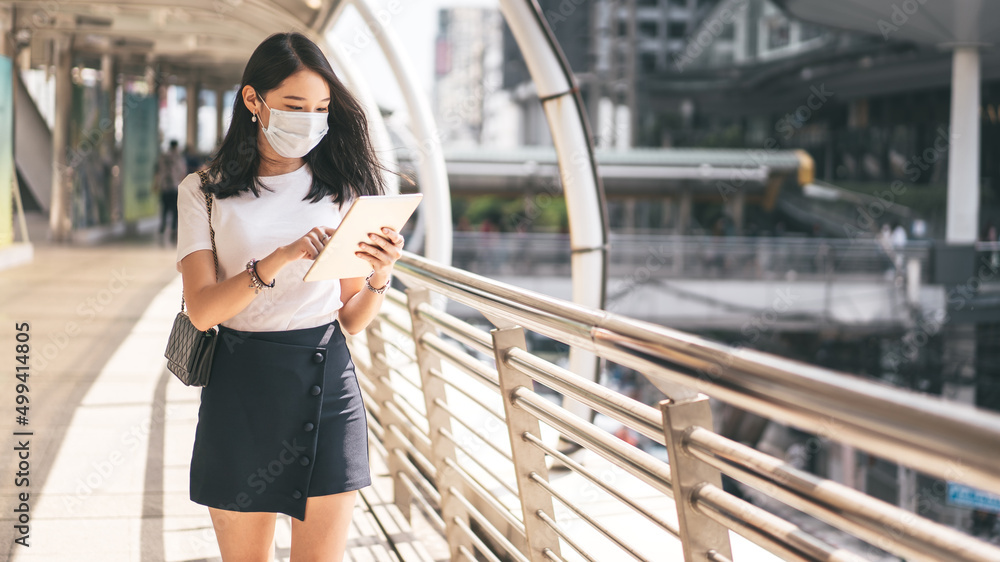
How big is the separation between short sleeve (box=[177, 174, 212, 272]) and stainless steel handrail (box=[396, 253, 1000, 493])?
27.3 inches

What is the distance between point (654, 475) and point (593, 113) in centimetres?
4509

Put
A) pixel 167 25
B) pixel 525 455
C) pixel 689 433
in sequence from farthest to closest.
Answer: pixel 167 25 → pixel 525 455 → pixel 689 433

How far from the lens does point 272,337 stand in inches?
71.9

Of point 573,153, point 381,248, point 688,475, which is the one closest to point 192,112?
point 573,153

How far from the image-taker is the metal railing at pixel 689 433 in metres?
0.96

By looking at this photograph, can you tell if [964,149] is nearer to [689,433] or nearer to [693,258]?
[693,258]

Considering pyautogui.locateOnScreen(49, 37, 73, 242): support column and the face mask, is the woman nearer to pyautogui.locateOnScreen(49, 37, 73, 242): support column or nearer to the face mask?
the face mask

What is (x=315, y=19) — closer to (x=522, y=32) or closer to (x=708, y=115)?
(x=522, y=32)

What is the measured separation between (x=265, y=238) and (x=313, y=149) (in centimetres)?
22

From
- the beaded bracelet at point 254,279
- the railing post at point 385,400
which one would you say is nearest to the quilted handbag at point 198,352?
the beaded bracelet at point 254,279

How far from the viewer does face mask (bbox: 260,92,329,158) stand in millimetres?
1811

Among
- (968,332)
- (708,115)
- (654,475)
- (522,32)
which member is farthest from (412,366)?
(708,115)

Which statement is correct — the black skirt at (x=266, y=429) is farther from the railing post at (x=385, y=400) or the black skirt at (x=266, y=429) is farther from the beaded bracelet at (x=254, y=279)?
the railing post at (x=385, y=400)

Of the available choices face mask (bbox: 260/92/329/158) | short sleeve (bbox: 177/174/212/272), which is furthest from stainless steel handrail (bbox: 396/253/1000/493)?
short sleeve (bbox: 177/174/212/272)
